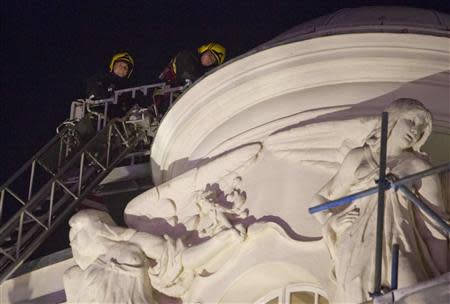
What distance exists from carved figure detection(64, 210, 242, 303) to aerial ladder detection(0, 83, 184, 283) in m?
2.21

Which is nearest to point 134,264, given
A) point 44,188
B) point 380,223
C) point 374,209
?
point 374,209

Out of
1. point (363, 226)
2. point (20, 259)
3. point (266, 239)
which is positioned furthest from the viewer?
point (20, 259)

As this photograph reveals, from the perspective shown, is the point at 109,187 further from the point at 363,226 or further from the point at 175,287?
the point at 363,226

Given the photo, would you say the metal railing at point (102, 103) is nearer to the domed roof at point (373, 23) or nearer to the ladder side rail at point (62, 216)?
the ladder side rail at point (62, 216)

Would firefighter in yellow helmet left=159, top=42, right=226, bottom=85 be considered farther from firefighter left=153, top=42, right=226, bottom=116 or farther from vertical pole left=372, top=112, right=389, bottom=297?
vertical pole left=372, top=112, right=389, bottom=297

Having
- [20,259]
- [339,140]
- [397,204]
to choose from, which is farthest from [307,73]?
[20,259]

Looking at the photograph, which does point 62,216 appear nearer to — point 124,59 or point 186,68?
point 186,68

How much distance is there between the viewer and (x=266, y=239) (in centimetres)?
1852

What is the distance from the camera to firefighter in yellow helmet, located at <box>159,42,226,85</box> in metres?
24.2

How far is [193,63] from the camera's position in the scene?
79.6ft

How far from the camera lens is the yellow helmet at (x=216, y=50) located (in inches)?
971

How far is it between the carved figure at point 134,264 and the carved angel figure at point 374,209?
1.43m

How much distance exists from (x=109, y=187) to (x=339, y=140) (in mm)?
6400

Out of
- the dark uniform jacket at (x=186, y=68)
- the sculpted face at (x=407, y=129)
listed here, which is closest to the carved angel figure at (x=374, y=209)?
the sculpted face at (x=407, y=129)
